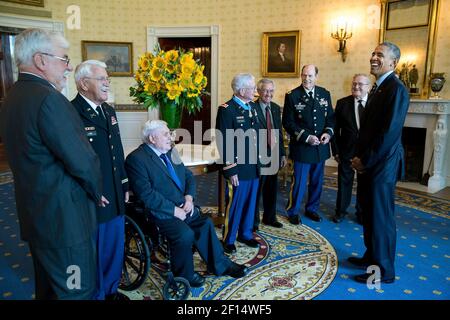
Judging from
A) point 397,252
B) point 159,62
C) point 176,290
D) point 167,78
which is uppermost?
point 159,62

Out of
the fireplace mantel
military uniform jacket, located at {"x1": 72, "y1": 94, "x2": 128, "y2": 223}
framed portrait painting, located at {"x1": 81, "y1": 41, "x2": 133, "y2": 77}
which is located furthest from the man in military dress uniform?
framed portrait painting, located at {"x1": 81, "y1": 41, "x2": 133, "y2": 77}

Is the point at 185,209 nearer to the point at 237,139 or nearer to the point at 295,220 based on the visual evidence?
the point at 237,139

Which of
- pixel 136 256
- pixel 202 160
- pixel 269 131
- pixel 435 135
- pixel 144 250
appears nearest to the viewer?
pixel 144 250

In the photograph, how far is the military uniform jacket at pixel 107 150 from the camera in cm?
208

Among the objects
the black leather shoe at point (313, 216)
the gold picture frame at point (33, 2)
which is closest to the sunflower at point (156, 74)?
the black leather shoe at point (313, 216)

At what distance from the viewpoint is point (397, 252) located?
3.23 metres

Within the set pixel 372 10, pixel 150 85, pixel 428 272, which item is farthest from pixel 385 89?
pixel 372 10

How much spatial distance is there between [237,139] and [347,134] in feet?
5.21

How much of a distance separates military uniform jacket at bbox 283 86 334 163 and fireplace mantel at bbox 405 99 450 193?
2.42 m

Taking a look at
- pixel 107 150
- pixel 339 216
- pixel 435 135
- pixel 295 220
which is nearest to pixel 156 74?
pixel 107 150

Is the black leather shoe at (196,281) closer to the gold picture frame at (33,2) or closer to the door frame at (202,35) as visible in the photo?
the door frame at (202,35)

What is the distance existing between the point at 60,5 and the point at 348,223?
7.05m

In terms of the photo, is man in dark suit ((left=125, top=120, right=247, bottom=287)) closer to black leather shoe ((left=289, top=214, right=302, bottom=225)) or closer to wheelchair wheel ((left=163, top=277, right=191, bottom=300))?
wheelchair wheel ((left=163, top=277, right=191, bottom=300))

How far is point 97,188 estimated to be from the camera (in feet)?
5.62
